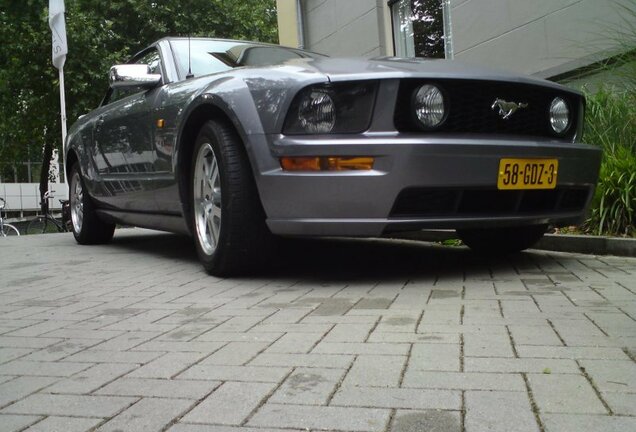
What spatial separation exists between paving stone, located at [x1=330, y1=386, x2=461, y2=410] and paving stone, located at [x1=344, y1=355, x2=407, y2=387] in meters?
0.05

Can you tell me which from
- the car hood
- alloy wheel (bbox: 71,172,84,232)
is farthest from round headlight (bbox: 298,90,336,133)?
alloy wheel (bbox: 71,172,84,232)

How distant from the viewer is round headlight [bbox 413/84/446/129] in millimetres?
3434

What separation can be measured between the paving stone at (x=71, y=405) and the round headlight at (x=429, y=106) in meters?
2.13

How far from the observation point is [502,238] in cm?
462

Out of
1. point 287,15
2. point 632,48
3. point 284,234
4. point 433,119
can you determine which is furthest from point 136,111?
point 287,15

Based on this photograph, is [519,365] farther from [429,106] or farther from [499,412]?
[429,106]

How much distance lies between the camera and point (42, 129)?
2150cm

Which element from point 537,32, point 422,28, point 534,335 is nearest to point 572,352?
point 534,335

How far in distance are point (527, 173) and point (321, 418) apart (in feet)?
7.68

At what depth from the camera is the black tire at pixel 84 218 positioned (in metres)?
6.44

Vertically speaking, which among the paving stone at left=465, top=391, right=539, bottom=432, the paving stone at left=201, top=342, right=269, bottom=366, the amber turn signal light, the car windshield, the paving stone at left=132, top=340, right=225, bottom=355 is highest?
the car windshield

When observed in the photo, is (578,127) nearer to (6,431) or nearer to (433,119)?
(433,119)

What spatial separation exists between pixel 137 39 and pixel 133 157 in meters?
17.8

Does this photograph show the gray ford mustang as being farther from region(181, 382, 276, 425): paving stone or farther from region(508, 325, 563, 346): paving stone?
region(181, 382, 276, 425): paving stone
